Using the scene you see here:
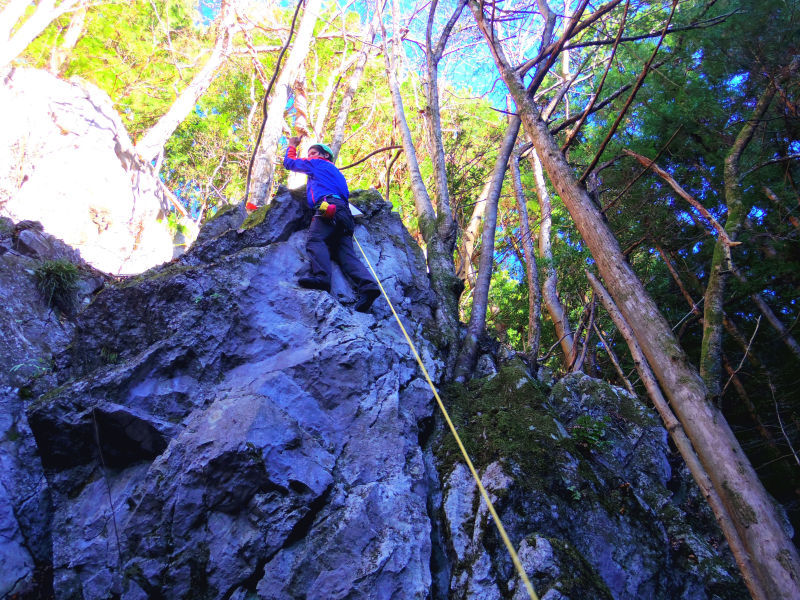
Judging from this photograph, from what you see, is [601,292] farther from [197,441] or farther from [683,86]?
[197,441]

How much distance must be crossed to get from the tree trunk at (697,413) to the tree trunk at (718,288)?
5.3 inches

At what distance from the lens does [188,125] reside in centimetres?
1565

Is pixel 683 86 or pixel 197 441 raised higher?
pixel 683 86

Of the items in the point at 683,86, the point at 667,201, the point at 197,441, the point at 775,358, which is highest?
the point at 683,86

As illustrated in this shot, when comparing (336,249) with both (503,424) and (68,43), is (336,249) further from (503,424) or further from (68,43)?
(68,43)

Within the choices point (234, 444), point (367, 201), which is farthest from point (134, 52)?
point (234, 444)

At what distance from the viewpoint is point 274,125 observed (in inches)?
344

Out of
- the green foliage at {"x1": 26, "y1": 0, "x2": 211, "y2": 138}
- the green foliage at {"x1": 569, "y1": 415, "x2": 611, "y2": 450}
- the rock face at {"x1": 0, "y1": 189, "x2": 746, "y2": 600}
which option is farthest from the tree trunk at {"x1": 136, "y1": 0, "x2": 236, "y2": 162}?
the green foliage at {"x1": 569, "y1": 415, "x2": 611, "y2": 450}

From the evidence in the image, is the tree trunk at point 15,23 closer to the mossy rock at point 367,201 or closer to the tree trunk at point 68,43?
the tree trunk at point 68,43

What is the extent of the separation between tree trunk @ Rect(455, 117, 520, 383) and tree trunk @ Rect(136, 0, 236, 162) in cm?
896

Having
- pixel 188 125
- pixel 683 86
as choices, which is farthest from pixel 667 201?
pixel 188 125

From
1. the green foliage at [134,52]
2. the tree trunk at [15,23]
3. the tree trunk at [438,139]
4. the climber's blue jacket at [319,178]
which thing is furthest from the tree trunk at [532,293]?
the green foliage at [134,52]

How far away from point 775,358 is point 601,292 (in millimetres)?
3431

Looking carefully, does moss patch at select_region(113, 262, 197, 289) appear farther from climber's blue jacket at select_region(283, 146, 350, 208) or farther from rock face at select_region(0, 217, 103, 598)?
climber's blue jacket at select_region(283, 146, 350, 208)
